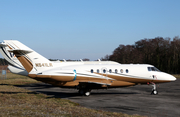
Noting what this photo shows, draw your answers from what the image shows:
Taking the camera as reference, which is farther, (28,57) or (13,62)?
(13,62)

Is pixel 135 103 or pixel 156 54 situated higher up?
pixel 156 54

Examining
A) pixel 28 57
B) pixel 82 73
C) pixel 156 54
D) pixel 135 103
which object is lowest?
pixel 135 103

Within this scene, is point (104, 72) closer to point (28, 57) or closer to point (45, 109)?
point (28, 57)

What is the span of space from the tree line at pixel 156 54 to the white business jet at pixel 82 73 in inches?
1990

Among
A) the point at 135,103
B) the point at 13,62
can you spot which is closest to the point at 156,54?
the point at 13,62

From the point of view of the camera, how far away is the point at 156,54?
71.9 meters

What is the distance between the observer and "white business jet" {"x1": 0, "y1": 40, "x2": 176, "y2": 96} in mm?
18797

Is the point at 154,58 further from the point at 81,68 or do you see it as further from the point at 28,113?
the point at 28,113

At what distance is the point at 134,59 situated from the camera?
72938 mm

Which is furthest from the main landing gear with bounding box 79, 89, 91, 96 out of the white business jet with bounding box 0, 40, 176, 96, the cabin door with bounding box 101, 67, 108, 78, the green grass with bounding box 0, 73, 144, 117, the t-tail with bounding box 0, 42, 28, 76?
the t-tail with bounding box 0, 42, 28, 76

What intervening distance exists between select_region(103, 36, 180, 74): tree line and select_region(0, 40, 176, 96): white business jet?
5055cm

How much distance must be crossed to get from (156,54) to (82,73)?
191 ft

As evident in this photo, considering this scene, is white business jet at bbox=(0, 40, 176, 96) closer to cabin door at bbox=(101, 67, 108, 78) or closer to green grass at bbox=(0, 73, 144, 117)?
cabin door at bbox=(101, 67, 108, 78)

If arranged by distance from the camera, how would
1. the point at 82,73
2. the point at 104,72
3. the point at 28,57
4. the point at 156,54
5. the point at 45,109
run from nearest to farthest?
the point at 45,109
the point at 28,57
the point at 82,73
the point at 104,72
the point at 156,54
